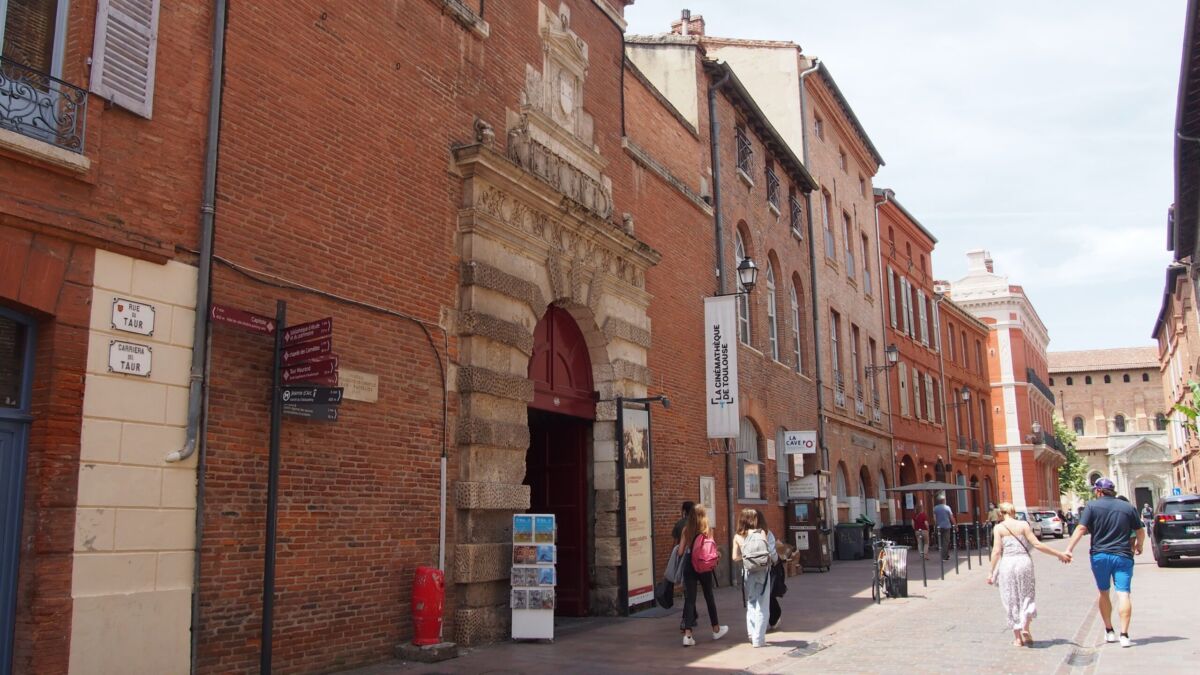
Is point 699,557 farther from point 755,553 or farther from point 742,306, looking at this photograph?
point 742,306

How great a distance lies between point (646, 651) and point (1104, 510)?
4.91 metres

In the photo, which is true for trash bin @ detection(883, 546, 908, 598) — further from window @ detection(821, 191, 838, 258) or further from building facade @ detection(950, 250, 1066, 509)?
building facade @ detection(950, 250, 1066, 509)

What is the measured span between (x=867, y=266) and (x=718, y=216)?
15.3 meters

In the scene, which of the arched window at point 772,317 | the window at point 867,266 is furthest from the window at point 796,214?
the window at point 867,266

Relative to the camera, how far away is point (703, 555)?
36.4ft

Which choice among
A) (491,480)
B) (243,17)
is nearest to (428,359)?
(491,480)

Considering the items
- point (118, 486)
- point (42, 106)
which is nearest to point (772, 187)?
point (42, 106)

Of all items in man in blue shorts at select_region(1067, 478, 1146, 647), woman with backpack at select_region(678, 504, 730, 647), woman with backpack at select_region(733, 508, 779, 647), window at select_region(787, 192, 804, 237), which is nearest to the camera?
man in blue shorts at select_region(1067, 478, 1146, 647)

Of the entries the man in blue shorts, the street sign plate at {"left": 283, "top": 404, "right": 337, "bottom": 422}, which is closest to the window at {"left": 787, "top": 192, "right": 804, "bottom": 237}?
the man in blue shorts

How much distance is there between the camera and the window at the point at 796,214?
2469cm

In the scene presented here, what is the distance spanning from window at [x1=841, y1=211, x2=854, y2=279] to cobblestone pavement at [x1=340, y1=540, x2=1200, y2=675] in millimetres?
15405

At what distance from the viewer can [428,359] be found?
10.3 metres

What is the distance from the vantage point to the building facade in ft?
190

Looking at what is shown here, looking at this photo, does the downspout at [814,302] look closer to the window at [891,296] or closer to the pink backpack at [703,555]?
the window at [891,296]
